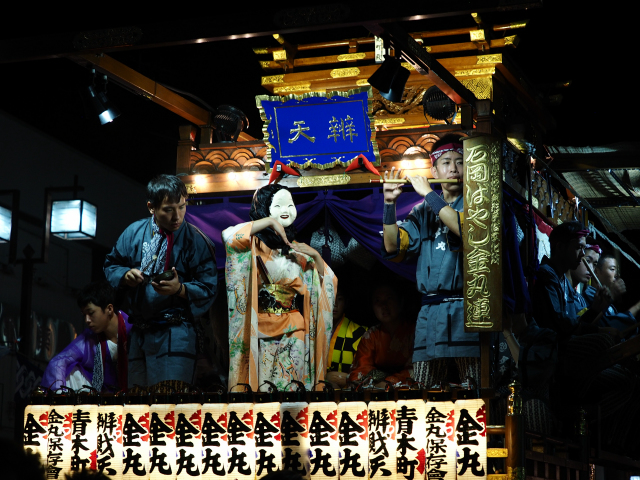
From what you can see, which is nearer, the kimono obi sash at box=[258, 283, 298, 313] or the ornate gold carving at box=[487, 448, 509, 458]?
the ornate gold carving at box=[487, 448, 509, 458]

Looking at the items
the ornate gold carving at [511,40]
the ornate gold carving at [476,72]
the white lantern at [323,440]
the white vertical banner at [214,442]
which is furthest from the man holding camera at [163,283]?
→ the ornate gold carving at [511,40]

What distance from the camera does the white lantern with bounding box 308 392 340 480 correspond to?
675 cm

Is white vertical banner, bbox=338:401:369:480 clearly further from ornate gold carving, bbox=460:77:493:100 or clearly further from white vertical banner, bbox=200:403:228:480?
ornate gold carving, bbox=460:77:493:100

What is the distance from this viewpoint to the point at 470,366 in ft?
25.3

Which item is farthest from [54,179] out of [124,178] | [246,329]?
[246,329]

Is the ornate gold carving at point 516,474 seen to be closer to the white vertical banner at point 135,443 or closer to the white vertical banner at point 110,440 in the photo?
the white vertical banner at point 135,443

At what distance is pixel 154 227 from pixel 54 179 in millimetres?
5094

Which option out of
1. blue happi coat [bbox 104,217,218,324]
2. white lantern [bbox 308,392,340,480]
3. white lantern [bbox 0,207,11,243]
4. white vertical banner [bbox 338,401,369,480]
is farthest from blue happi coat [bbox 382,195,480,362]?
white lantern [bbox 0,207,11,243]

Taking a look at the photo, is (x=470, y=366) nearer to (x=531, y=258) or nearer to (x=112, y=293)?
(x=531, y=258)

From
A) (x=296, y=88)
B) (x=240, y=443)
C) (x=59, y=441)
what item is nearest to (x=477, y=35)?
(x=296, y=88)

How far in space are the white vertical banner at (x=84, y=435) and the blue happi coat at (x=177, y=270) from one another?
1165 millimetres

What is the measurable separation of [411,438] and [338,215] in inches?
115

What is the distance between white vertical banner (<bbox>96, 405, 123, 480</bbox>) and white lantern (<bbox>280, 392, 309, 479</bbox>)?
4.46 ft

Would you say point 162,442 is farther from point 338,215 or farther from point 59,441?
point 338,215
